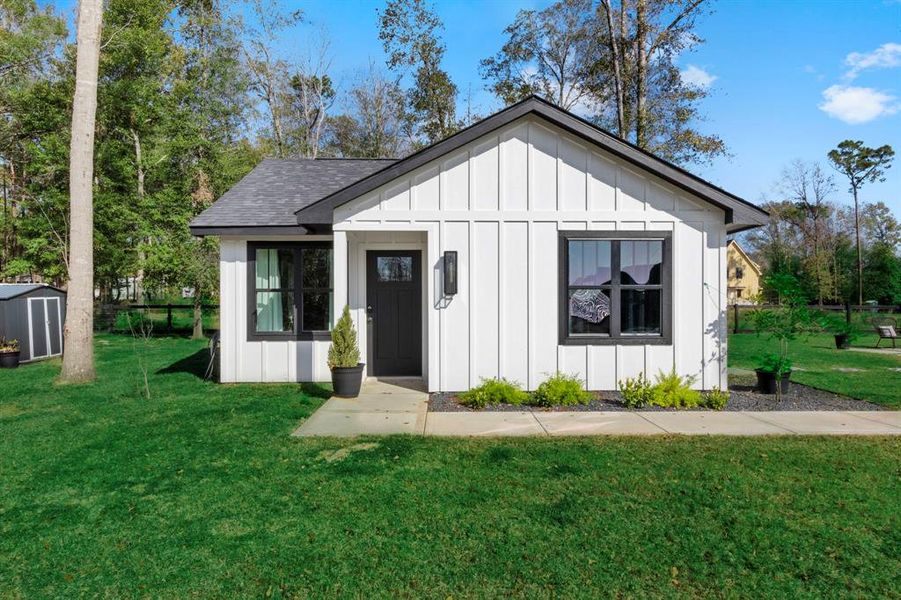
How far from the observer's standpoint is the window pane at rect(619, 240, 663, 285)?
746 cm

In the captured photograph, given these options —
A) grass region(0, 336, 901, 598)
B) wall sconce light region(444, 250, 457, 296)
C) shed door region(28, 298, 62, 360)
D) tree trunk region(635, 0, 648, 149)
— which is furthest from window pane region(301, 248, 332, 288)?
tree trunk region(635, 0, 648, 149)

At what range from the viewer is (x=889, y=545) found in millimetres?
2992

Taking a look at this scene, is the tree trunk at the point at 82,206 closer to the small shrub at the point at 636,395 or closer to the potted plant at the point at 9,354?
the potted plant at the point at 9,354

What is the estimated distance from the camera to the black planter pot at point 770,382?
7398 millimetres

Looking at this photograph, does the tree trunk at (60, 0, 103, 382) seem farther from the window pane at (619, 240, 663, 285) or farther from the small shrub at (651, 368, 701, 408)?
the small shrub at (651, 368, 701, 408)

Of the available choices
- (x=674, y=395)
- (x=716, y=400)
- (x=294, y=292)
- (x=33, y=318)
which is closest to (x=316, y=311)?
(x=294, y=292)

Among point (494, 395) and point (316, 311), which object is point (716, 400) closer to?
point (494, 395)

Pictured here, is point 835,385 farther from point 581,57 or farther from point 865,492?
point 581,57

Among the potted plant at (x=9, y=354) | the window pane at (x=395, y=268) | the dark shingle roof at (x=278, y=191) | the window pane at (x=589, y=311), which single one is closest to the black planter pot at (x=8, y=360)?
the potted plant at (x=9, y=354)

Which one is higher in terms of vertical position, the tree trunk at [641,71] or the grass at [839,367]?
the tree trunk at [641,71]

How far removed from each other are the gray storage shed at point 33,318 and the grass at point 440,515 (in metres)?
7.77

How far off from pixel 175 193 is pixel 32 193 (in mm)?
4888

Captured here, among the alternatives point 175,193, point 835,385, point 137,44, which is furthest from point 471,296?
point 137,44

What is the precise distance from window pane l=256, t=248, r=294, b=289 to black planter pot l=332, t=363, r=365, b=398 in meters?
2.30
